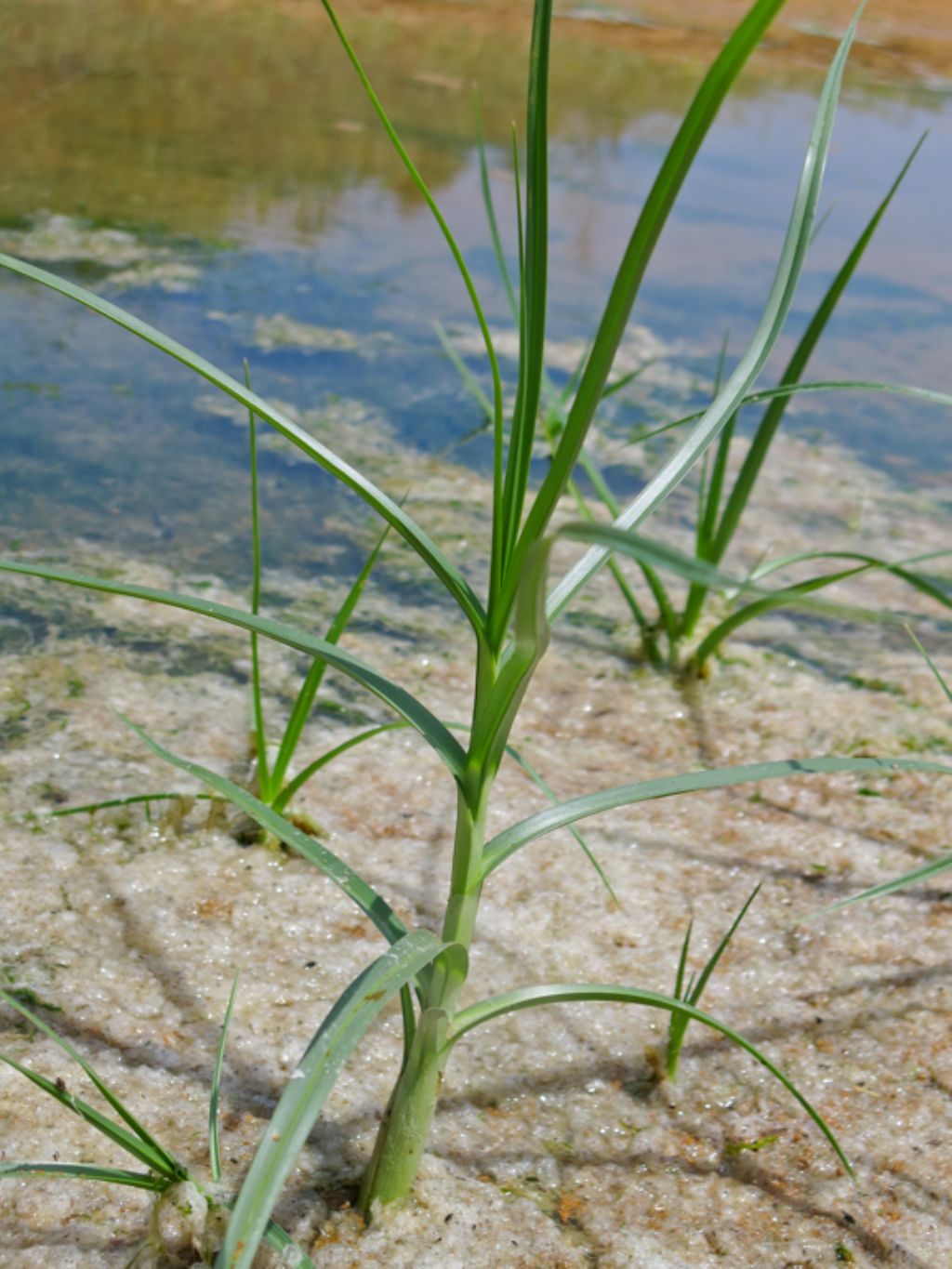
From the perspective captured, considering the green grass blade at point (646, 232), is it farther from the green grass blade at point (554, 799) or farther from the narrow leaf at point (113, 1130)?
the narrow leaf at point (113, 1130)

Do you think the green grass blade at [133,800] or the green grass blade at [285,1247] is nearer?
the green grass blade at [285,1247]

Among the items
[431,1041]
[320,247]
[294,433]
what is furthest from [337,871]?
[320,247]

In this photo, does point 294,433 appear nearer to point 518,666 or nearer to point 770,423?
point 518,666

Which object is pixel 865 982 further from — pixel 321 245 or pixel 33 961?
pixel 321 245

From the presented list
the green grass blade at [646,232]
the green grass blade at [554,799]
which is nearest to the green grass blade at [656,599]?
the green grass blade at [554,799]

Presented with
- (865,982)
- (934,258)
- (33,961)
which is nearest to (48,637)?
(33,961)

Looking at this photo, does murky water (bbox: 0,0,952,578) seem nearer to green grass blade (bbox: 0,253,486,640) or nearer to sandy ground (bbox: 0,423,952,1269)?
sandy ground (bbox: 0,423,952,1269)

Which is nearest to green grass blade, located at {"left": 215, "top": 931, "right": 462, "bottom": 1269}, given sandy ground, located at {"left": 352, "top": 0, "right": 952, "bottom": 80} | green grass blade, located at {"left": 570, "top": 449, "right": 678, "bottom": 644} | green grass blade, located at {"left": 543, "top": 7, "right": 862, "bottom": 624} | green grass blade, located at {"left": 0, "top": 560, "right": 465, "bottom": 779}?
green grass blade, located at {"left": 0, "top": 560, "right": 465, "bottom": 779}
